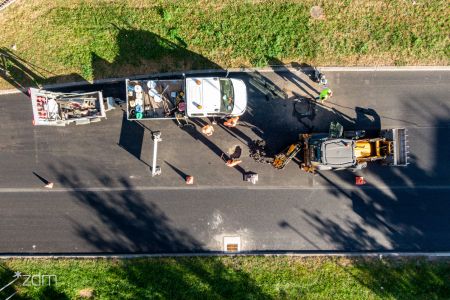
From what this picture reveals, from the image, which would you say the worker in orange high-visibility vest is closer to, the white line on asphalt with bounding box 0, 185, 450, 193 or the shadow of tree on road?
the white line on asphalt with bounding box 0, 185, 450, 193

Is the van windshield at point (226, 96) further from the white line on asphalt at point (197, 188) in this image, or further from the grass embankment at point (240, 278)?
the grass embankment at point (240, 278)

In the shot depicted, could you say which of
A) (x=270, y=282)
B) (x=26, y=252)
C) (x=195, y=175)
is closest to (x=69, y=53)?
(x=195, y=175)

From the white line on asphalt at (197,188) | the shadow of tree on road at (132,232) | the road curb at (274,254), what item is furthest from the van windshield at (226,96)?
the road curb at (274,254)

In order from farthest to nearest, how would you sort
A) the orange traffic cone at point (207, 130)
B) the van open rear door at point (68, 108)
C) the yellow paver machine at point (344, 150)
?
the orange traffic cone at point (207, 130) < the van open rear door at point (68, 108) < the yellow paver machine at point (344, 150)

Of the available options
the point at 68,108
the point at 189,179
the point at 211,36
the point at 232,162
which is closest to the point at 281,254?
the point at 232,162

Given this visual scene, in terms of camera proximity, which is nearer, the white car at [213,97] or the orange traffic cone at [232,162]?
the white car at [213,97]

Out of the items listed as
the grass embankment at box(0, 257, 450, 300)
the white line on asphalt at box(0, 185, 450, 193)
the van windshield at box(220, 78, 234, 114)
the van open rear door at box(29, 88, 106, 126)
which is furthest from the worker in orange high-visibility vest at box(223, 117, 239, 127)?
the grass embankment at box(0, 257, 450, 300)
